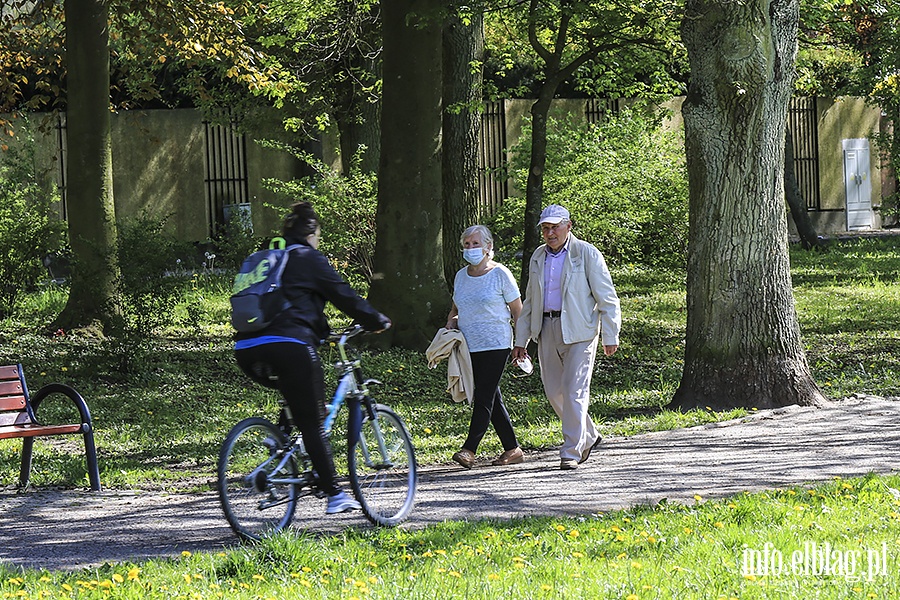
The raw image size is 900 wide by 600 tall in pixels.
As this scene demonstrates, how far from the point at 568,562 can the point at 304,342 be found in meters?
1.80

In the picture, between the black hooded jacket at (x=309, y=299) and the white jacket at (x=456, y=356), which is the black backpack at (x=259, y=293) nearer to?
the black hooded jacket at (x=309, y=299)

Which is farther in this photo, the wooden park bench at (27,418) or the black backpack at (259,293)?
the wooden park bench at (27,418)

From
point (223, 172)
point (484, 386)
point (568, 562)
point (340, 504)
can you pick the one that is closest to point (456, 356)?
point (484, 386)

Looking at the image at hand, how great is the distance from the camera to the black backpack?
21.4 feet

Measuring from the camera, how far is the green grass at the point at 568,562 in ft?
17.7

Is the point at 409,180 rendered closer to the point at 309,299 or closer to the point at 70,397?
the point at 70,397

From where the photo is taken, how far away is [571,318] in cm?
909

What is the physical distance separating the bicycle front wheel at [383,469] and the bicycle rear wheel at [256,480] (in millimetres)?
398

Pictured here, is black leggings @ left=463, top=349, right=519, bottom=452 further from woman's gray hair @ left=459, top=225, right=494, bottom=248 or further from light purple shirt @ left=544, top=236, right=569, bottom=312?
woman's gray hair @ left=459, top=225, right=494, bottom=248

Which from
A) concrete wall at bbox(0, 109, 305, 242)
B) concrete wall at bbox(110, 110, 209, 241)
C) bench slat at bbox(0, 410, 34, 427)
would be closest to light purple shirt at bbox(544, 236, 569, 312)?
bench slat at bbox(0, 410, 34, 427)

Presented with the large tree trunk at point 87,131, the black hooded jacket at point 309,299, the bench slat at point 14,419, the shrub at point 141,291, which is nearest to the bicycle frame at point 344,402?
the black hooded jacket at point 309,299

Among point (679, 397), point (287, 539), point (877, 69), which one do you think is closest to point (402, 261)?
point (679, 397)

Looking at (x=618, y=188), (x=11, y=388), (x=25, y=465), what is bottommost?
(x=25, y=465)

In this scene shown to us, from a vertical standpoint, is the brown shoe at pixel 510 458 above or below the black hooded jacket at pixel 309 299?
below
